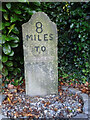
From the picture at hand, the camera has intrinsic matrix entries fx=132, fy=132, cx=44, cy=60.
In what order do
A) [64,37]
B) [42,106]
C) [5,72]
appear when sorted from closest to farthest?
1. [42,106]
2. [5,72]
3. [64,37]

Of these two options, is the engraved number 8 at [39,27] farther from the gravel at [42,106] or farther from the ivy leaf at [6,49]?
the gravel at [42,106]

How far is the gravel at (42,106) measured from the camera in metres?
2.11

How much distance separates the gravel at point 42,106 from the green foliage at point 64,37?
628mm

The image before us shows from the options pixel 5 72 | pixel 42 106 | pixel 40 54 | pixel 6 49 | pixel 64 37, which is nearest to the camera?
pixel 42 106

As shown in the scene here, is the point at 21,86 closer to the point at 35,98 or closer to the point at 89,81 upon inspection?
the point at 35,98

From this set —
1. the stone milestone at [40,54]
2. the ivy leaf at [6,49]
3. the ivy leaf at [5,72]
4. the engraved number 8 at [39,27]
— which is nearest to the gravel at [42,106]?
the stone milestone at [40,54]

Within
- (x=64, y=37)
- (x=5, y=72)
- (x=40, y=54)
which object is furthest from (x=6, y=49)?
(x=64, y=37)

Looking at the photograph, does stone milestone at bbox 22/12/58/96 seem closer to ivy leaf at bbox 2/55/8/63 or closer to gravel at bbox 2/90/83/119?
gravel at bbox 2/90/83/119

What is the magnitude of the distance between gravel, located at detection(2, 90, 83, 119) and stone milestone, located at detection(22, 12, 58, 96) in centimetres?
16

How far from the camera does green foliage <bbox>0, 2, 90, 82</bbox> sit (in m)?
2.64

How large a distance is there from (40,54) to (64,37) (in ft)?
4.26

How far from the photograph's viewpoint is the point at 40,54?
2.40m

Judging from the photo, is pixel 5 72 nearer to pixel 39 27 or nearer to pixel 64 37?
pixel 39 27

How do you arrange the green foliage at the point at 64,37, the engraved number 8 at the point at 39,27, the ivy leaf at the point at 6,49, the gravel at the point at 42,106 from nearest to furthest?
the gravel at the point at 42,106 → the engraved number 8 at the point at 39,27 → the ivy leaf at the point at 6,49 → the green foliage at the point at 64,37
